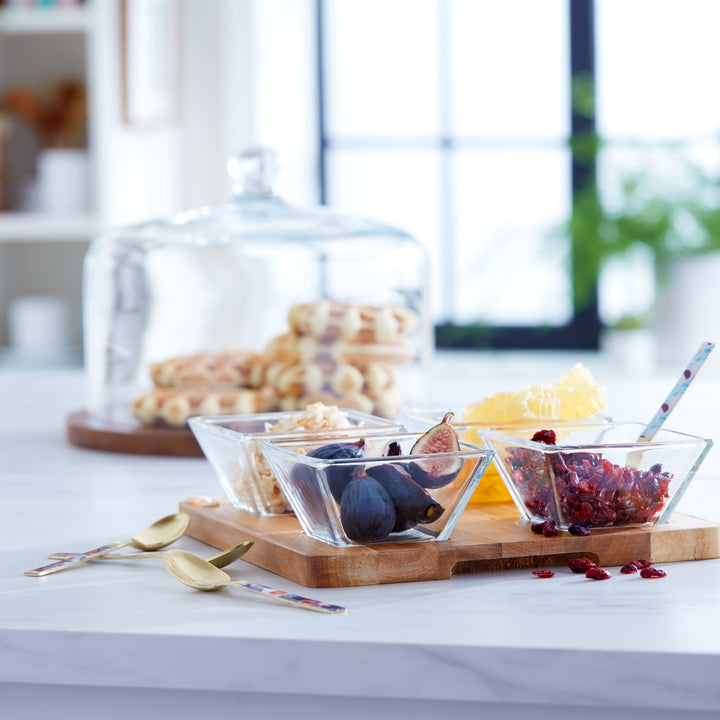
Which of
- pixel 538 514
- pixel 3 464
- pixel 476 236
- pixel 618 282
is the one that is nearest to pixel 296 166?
pixel 476 236

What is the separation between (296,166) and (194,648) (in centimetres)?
291

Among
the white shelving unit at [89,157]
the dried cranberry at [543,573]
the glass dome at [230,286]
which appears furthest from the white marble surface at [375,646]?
the white shelving unit at [89,157]

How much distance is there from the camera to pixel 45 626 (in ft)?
2.34

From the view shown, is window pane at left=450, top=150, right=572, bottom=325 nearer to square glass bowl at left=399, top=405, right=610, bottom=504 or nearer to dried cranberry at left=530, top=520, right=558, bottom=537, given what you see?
square glass bowl at left=399, top=405, right=610, bottom=504

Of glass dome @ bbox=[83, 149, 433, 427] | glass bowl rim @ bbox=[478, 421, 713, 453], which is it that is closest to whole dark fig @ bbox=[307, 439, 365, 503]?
glass bowl rim @ bbox=[478, 421, 713, 453]

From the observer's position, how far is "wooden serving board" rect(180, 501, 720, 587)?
0.80 m

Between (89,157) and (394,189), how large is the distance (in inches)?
36.5

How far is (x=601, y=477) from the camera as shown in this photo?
0.85 meters

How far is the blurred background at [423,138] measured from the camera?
314cm

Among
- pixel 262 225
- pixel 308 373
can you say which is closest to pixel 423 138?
pixel 262 225

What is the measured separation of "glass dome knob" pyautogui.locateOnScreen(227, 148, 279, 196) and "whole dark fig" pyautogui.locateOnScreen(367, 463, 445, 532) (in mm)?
947

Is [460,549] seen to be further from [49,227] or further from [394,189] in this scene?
[394,189]

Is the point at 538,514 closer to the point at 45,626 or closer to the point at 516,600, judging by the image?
the point at 516,600

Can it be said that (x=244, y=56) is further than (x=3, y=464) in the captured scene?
Yes
